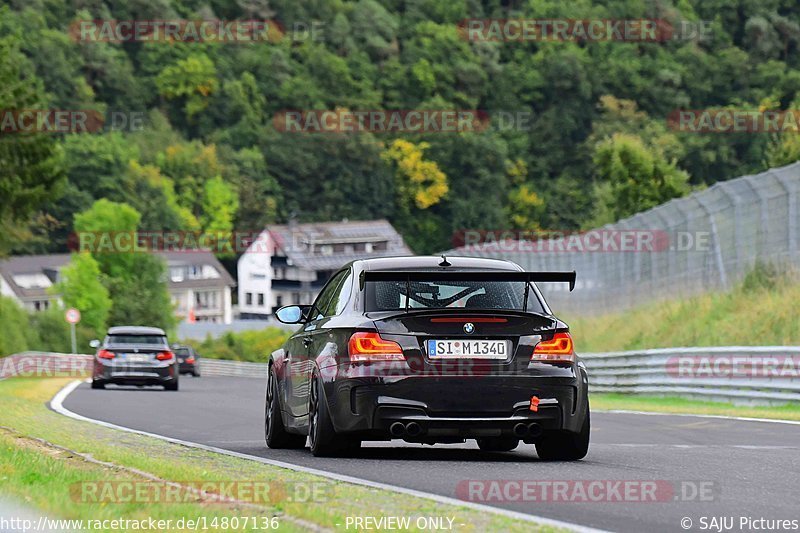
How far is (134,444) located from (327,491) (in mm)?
4795

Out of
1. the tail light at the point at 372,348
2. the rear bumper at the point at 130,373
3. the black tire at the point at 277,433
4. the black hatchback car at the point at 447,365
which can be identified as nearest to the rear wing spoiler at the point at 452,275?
the black hatchback car at the point at 447,365

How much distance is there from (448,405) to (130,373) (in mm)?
22113

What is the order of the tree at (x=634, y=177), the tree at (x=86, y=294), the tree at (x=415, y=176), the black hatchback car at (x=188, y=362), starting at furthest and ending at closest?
the tree at (x=415, y=176) → the tree at (x=86, y=294) → the tree at (x=634, y=177) → the black hatchback car at (x=188, y=362)

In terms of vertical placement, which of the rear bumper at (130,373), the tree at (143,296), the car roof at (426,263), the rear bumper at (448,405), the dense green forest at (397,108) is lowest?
the rear bumper at (130,373)

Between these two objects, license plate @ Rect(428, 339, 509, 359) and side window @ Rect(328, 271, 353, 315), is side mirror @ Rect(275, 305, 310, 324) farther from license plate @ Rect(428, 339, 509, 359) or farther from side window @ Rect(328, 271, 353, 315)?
license plate @ Rect(428, 339, 509, 359)

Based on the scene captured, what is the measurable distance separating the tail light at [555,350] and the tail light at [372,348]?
0.91m

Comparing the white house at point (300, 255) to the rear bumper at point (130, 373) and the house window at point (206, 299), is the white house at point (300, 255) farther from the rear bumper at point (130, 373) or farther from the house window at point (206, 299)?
the rear bumper at point (130, 373)

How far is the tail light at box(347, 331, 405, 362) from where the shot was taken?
11.9 m

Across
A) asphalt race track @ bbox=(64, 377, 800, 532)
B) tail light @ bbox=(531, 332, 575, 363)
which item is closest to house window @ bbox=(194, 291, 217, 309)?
asphalt race track @ bbox=(64, 377, 800, 532)

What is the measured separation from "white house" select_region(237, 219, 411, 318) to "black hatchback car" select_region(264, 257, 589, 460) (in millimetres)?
145694

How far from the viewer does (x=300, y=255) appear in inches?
6791

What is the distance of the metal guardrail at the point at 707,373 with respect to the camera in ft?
76.2

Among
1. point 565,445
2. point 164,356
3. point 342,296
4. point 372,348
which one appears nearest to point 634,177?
point 164,356

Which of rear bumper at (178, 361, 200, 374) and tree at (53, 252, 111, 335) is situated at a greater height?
tree at (53, 252, 111, 335)
